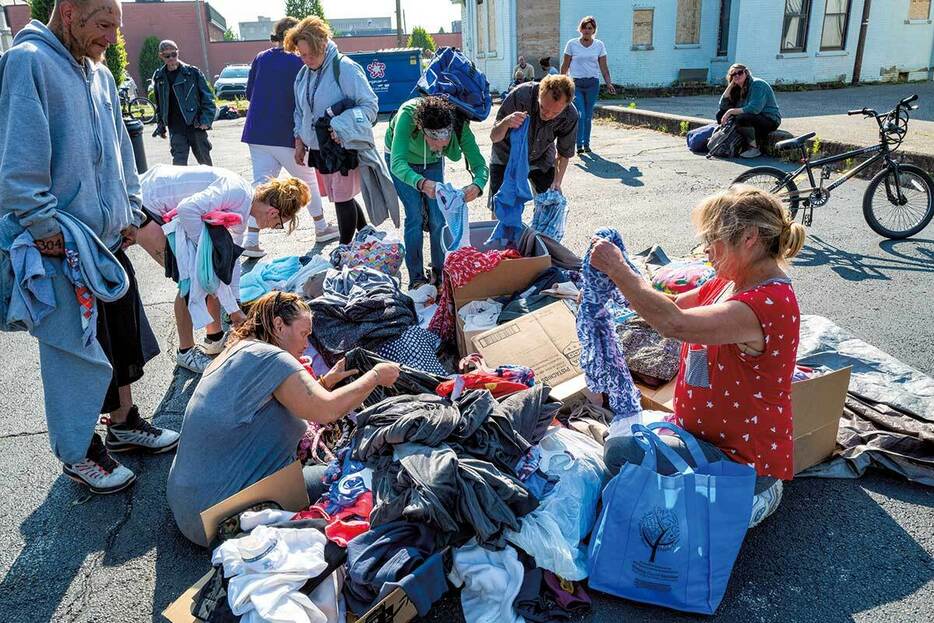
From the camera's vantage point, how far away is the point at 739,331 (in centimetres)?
233

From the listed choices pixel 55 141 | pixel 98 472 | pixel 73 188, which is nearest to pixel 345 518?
pixel 98 472

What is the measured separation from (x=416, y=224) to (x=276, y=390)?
266 cm

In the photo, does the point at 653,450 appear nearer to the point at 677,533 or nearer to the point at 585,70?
the point at 677,533

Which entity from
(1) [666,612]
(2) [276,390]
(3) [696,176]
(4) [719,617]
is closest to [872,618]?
(4) [719,617]

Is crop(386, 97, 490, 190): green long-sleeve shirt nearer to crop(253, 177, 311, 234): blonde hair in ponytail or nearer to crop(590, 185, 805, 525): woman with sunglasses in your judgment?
crop(253, 177, 311, 234): blonde hair in ponytail

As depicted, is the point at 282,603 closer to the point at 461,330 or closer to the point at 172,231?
the point at 461,330

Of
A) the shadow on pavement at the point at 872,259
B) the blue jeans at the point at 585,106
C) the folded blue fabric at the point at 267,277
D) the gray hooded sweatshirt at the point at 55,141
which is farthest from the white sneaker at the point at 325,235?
the blue jeans at the point at 585,106

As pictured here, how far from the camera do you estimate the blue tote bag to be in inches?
92.8

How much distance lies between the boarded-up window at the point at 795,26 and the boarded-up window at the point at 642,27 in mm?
3661

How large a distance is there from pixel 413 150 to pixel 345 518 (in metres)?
3.06

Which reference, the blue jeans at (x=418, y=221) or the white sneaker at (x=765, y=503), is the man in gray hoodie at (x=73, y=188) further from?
the white sneaker at (x=765, y=503)

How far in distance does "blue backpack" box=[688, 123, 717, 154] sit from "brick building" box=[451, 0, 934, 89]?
10.3 meters

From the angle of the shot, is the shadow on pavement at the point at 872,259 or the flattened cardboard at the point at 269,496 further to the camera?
the shadow on pavement at the point at 872,259

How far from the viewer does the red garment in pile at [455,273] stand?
13.5 feet
